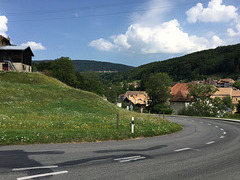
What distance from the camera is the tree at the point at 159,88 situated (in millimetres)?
62406

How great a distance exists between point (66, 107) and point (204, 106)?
31642mm

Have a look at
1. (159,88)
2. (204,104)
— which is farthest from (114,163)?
(159,88)

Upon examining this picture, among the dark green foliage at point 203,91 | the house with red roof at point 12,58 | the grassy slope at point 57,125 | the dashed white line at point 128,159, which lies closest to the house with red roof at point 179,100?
the dark green foliage at point 203,91

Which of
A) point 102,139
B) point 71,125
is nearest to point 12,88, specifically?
point 71,125

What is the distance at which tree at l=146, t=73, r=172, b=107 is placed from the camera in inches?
2457

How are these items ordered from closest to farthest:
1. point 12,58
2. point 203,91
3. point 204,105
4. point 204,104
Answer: point 204,105
point 204,104
point 12,58
point 203,91

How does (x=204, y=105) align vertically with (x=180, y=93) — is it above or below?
below

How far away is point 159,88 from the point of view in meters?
62.4

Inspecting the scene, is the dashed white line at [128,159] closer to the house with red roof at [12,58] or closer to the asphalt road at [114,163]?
the asphalt road at [114,163]

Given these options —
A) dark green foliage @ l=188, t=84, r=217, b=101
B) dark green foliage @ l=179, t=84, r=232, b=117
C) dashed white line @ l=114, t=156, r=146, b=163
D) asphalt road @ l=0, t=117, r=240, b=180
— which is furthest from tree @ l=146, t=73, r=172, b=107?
dashed white line @ l=114, t=156, r=146, b=163

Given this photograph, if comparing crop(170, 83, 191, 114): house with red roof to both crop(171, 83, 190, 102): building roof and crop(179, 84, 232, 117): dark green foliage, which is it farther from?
crop(179, 84, 232, 117): dark green foliage

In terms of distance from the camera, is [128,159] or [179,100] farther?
[179,100]

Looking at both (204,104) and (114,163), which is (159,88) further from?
(114,163)

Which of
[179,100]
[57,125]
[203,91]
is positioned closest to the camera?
[57,125]
